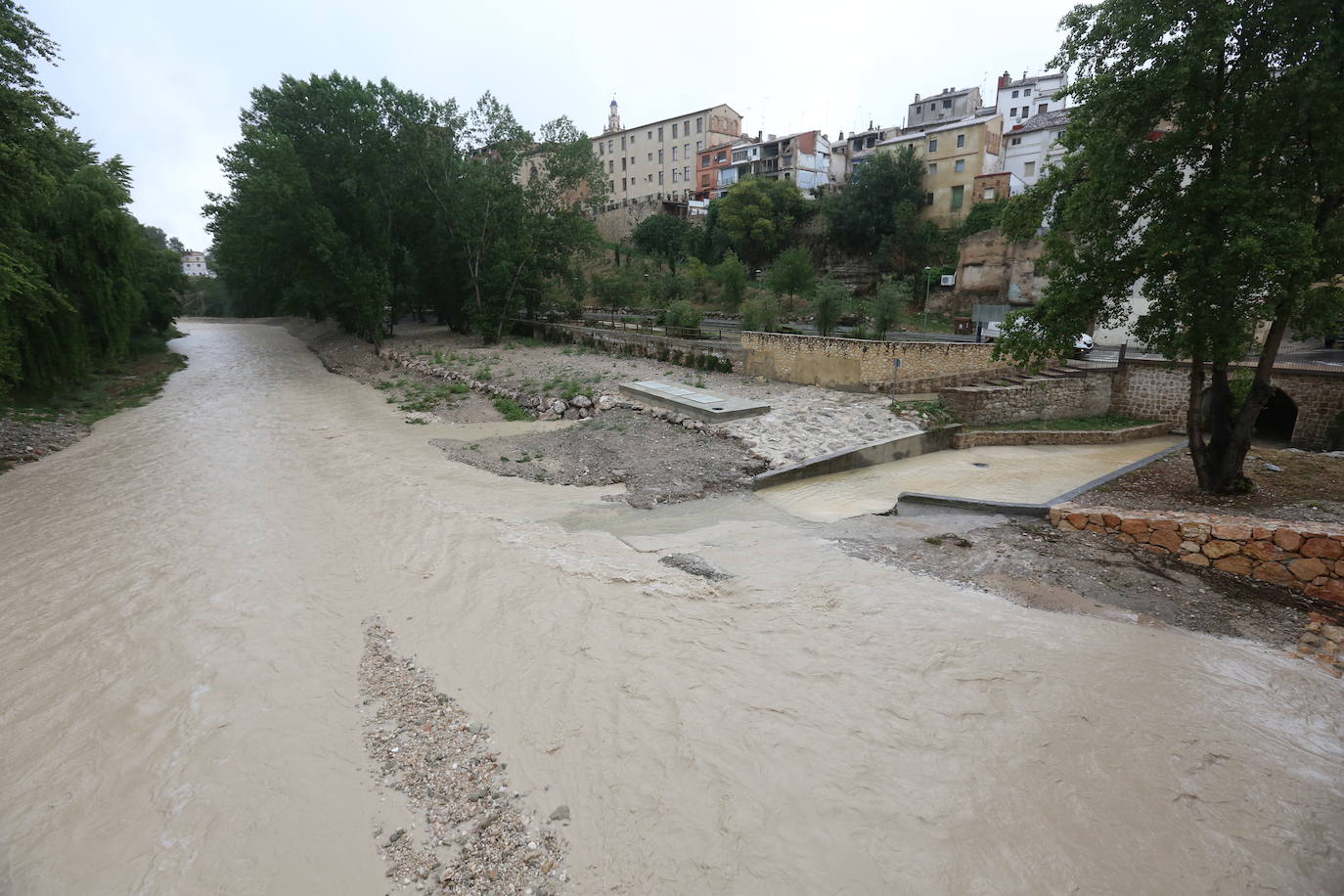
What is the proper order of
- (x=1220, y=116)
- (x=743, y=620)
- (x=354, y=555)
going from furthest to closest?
1. (x=354, y=555)
2. (x=1220, y=116)
3. (x=743, y=620)

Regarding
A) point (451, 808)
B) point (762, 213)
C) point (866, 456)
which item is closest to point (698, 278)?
point (762, 213)

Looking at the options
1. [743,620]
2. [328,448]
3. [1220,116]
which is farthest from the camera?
[328,448]

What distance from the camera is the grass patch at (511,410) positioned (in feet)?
66.4

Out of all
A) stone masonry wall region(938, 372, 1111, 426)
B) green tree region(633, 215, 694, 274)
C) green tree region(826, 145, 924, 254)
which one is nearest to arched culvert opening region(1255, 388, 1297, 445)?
stone masonry wall region(938, 372, 1111, 426)

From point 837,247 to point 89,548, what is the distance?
4462 centimetres

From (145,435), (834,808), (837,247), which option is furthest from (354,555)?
(837,247)

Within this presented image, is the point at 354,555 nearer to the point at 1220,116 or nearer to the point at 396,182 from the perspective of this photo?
the point at 1220,116

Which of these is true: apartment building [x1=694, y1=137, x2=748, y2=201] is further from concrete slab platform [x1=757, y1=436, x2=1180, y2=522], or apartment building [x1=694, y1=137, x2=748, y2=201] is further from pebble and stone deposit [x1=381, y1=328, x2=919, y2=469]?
concrete slab platform [x1=757, y1=436, x2=1180, y2=522]

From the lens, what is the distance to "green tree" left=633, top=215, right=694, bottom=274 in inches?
2100

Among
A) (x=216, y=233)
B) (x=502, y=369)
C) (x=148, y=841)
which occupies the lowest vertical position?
(x=148, y=841)

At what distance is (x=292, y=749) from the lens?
17.9 feet

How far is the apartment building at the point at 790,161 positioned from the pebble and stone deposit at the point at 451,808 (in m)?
53.2

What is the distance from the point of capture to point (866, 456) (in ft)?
50.2

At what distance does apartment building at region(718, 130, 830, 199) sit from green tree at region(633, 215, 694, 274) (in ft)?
21.2
